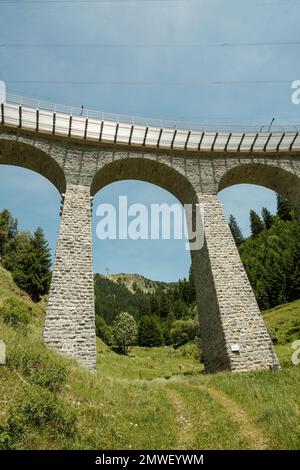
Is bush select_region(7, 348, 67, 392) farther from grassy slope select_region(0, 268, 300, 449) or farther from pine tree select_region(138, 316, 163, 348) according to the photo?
pine tree select_region(138, 316, 163, 348)

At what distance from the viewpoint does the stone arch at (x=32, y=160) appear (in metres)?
17.2

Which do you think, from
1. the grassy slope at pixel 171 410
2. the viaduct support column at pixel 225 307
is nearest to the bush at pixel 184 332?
the viaduct support column at pixel 225 307

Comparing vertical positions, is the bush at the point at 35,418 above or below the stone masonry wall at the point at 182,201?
below

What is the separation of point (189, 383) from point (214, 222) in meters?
8.22

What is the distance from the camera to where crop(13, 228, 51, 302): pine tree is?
113ft

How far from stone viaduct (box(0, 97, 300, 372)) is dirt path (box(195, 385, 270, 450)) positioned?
3084 millimetres

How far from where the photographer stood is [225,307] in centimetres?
1501

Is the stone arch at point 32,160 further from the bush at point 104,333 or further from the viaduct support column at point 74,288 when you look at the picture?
the bush at point 104,333

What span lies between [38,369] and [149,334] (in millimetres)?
53147

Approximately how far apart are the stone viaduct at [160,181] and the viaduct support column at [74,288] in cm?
4

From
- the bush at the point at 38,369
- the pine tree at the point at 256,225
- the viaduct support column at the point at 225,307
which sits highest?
the pine tree at the point at 256,225

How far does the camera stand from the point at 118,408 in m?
8.68

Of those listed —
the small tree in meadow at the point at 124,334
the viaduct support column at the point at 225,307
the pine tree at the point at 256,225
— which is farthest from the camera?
the pine tree at the point at 256,225

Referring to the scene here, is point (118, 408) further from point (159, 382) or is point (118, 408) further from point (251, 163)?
point (251, 163)
